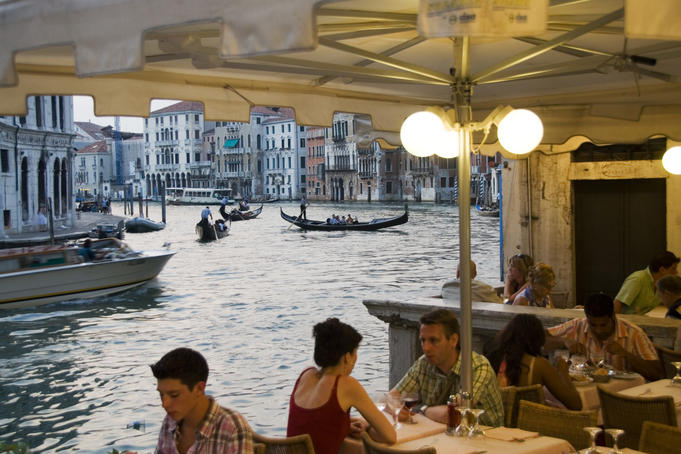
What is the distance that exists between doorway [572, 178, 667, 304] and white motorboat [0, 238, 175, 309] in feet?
29.4

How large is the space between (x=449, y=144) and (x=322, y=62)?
0.77 m

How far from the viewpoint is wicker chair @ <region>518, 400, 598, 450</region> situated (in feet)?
8.15

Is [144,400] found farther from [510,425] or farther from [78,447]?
[510,425]

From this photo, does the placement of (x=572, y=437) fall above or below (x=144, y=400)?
above

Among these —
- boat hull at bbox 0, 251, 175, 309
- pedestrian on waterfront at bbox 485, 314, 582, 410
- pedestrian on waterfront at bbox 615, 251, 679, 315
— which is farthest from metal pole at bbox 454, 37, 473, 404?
boat hull at bbox 0, 251, 175, 309

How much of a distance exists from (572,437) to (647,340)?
1144mm

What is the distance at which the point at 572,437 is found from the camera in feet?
8.20

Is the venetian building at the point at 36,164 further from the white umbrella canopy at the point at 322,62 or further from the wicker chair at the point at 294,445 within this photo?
the wicker chair at the point at 294,445

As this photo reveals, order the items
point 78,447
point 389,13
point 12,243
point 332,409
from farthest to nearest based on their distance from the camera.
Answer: point 12,243 < point 78,447 < point 389,13 < point 332,409

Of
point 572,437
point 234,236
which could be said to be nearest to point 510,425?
point 572,437

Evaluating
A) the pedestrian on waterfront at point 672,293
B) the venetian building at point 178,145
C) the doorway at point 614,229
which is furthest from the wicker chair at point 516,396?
the venetian building at point 178,145

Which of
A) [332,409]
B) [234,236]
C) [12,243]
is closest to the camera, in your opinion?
[332,409]

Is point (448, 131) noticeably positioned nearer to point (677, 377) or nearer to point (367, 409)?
point (367, 409)

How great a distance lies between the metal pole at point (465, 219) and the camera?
2.49m
